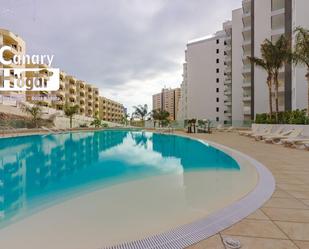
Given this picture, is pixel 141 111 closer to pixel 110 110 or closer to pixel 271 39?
pixel 271 39

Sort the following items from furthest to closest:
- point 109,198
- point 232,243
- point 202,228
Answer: point 109,198 < point 202,228 < point 232,243

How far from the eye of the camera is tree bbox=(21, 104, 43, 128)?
99.4 feet

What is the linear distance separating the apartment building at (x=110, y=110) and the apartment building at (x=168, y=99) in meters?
24.3

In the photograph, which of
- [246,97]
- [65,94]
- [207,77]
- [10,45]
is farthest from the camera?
[65,94]

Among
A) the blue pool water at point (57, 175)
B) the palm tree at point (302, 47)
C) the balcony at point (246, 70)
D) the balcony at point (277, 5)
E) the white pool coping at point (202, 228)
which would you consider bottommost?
the blue pool water at point (57, 175)

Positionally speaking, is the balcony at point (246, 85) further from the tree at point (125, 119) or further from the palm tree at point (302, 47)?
the tree at point (125, 119)

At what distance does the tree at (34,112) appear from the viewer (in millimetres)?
30306

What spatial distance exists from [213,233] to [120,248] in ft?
3.50

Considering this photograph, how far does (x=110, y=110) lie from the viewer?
297 feet

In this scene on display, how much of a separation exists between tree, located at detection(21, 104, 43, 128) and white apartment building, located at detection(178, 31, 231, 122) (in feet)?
91.1

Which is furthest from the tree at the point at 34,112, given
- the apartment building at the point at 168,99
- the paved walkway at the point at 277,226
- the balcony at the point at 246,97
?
the apartment building at the point at 168,99

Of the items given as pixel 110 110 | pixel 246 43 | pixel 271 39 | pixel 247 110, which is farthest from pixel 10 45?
pixel 110 110

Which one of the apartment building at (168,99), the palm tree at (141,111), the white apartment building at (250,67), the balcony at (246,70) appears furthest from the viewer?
the apartment building at (168,99)

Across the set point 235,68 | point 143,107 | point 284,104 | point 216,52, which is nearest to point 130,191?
point 284,104
